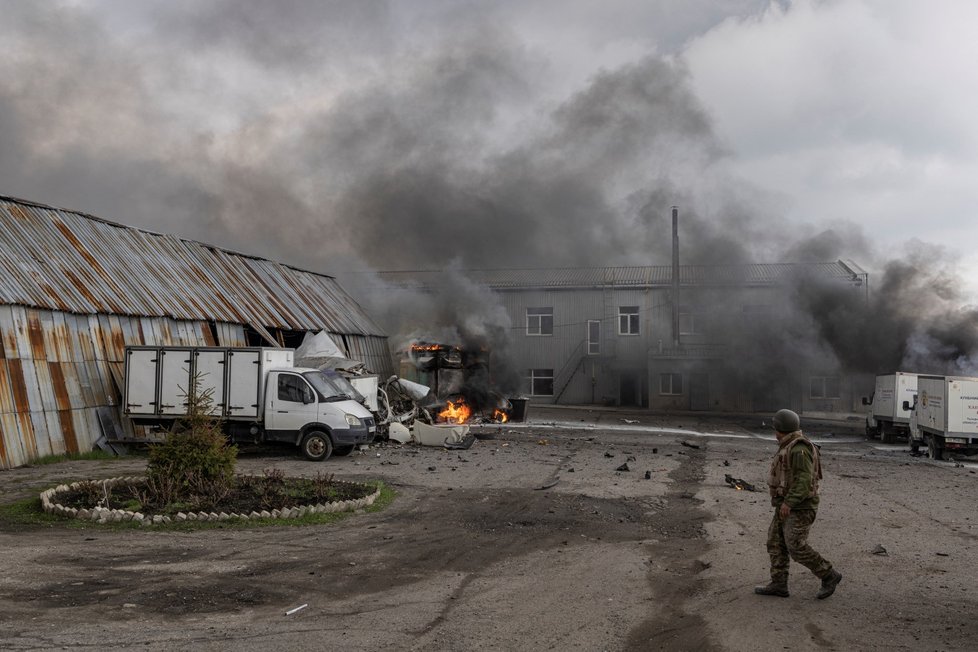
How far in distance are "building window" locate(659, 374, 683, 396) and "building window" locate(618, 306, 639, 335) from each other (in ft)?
13.5

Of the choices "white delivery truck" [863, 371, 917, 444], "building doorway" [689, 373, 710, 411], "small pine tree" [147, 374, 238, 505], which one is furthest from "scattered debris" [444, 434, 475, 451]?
"building doorway" [689, 373, 710, 411]

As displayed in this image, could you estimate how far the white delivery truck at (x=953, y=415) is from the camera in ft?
68.6

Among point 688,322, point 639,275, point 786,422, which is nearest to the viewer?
point 786,422

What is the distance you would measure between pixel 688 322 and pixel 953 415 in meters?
24.5

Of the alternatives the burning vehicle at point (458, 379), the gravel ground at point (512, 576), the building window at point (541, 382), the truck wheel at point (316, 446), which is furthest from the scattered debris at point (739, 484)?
the building window at point (541, 382)

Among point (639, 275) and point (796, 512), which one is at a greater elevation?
point (639, 275)

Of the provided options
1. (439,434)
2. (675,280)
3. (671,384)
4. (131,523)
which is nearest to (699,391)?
(671,384)

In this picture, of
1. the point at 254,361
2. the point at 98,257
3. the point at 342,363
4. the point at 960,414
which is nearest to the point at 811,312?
the point at 960,414

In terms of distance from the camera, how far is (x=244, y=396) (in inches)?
725

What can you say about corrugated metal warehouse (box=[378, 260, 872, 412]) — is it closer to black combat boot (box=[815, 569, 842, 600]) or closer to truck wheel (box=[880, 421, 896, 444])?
truck wheel (box=[880, 421, 896, 444])

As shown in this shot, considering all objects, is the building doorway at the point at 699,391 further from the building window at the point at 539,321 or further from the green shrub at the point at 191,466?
the green shrub at the point at 191,466

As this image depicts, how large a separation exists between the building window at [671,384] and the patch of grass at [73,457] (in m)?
31.4

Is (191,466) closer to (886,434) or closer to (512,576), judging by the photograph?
(512,576)

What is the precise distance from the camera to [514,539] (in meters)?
9.97
